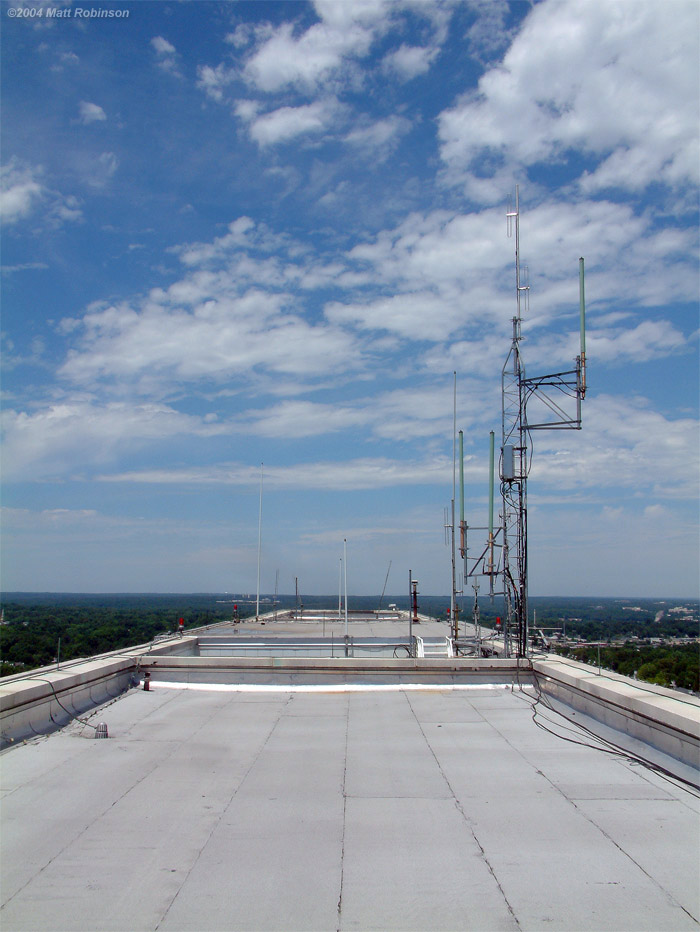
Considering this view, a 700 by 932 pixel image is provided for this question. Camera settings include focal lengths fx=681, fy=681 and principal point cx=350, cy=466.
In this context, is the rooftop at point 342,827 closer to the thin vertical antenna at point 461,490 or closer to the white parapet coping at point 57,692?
the white parapet coping at point 57,692

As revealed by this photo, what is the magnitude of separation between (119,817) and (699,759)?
543 cm

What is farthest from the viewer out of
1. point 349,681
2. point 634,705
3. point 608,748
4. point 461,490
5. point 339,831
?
point 461,490

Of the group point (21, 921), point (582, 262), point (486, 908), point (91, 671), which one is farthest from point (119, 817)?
point (582, 262)

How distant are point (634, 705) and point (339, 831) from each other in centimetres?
445

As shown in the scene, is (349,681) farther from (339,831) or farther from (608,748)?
(339,831)

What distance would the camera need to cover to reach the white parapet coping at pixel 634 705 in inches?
276

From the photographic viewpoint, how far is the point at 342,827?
5.36 m

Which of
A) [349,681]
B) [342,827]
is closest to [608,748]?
[342,827]

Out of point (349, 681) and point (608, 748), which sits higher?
point (349, 681)

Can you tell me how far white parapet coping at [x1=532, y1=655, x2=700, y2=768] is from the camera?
7.01 meters

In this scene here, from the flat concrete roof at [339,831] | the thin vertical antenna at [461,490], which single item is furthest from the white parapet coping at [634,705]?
the thin vertical antenna at [461,490]

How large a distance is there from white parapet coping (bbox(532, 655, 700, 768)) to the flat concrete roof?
0.53 m

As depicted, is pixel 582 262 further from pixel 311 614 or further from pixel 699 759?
pixel 311 614

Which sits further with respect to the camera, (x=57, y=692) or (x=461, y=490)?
(x=461, y=490)
